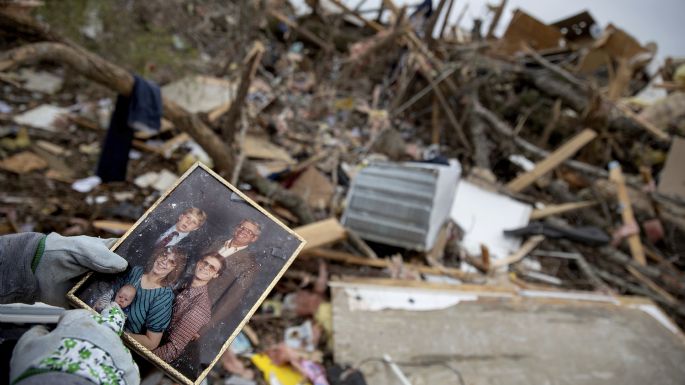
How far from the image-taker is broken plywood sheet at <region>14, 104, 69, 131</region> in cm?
484

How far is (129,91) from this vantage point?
3.36 meters

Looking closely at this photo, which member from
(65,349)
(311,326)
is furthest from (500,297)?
(65,349)

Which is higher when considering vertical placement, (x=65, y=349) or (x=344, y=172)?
(x=65, y=349)

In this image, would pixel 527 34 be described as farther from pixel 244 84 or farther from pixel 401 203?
pixel 244 84

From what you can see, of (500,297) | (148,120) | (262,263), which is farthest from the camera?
(500,297)

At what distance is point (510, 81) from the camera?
27.4 ft

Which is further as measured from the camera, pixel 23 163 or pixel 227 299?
pixel 23 163

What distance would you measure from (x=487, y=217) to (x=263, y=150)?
135 inches

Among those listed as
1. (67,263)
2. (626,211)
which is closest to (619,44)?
(626,211)

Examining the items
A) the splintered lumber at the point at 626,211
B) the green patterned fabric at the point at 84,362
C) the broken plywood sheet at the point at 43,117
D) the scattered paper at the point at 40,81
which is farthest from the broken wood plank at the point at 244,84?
the splintered lumber at the point at 626,211

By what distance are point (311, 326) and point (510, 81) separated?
7.52m

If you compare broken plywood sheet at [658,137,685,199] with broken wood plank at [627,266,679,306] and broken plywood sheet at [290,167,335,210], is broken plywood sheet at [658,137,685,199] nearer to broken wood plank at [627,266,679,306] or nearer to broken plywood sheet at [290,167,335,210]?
broken wood plank at [627,266,679,306]

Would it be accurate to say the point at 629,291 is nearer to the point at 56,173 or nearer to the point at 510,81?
the point at 510,81

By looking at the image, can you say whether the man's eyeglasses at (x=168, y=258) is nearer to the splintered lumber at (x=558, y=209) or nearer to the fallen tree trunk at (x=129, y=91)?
the fallen tree trunk at (x=129, y=91)
